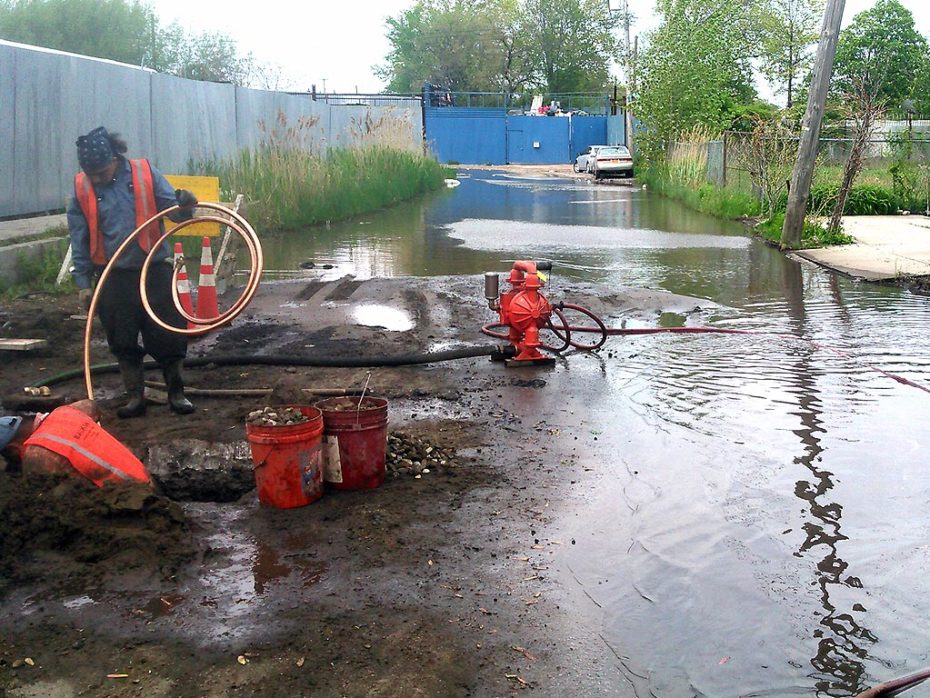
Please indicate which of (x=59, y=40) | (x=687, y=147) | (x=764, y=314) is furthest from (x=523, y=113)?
(x=764, y=314)

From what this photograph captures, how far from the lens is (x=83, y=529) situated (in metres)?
4.71

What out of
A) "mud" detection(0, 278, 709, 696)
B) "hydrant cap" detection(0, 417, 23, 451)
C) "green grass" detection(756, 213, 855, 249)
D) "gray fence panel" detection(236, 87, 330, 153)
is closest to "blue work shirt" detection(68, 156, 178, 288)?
"mud" detection(0, 278, 709, 696)

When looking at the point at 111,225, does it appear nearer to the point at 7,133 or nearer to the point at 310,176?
the point at 7,133

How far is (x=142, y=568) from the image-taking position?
4484 millimetres

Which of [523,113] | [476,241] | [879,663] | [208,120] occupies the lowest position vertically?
[879,663]

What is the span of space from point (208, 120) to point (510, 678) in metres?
19.3

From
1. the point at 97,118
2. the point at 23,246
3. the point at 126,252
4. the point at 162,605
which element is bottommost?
the point at 162,605

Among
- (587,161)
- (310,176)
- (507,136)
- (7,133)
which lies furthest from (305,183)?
(507,136)

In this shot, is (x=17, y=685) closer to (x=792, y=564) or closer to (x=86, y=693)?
(x=86, y=693)

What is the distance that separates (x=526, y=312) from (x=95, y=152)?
354 cm

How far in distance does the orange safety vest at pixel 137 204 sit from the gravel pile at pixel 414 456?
2.22 meters

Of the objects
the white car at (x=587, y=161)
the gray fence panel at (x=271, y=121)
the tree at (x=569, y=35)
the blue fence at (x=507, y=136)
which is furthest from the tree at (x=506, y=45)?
the gray fence panel at (x=271, y=121)

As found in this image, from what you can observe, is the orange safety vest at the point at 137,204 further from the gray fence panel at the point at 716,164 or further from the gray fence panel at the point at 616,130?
the gray fence panel at the point at 616,130

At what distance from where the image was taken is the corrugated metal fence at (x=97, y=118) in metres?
14.5
